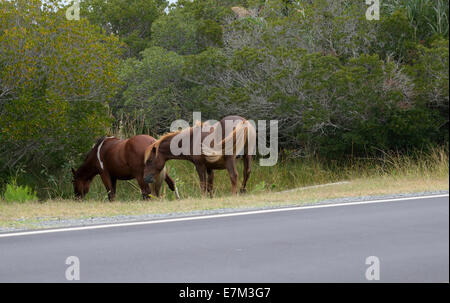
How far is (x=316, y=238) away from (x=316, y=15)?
45.0ft

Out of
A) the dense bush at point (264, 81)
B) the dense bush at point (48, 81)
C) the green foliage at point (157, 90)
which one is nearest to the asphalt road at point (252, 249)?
the dense bush at point (48, 81)

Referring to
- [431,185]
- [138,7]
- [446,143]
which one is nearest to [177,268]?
[431,185]

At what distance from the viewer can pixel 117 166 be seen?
56.7ft

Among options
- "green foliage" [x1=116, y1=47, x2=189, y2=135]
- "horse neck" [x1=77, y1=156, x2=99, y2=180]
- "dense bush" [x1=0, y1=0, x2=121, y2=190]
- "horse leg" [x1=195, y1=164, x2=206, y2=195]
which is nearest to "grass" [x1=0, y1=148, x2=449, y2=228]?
"horse leg" [x1=195, y1=164, x2=206, y2=195]

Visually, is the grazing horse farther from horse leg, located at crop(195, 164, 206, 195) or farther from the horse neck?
the horse neck

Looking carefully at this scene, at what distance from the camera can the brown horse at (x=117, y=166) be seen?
16812 millimetres

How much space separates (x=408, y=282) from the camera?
261 inches

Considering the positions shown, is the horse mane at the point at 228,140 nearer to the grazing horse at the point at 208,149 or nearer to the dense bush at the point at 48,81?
the grazing horse at the point at 208,149

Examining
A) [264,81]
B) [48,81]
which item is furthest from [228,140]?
[264,81]

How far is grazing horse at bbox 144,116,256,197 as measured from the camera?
15445mm

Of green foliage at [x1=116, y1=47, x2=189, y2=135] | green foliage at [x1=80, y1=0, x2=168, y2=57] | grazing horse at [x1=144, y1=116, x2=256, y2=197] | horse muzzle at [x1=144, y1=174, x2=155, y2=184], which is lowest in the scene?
horse muzzle at [x1=144, y1=174, x2=155, y2=184]

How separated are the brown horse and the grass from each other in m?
0.58

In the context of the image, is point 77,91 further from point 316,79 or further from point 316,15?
point 316,15

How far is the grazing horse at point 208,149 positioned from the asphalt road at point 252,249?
4726 mm
